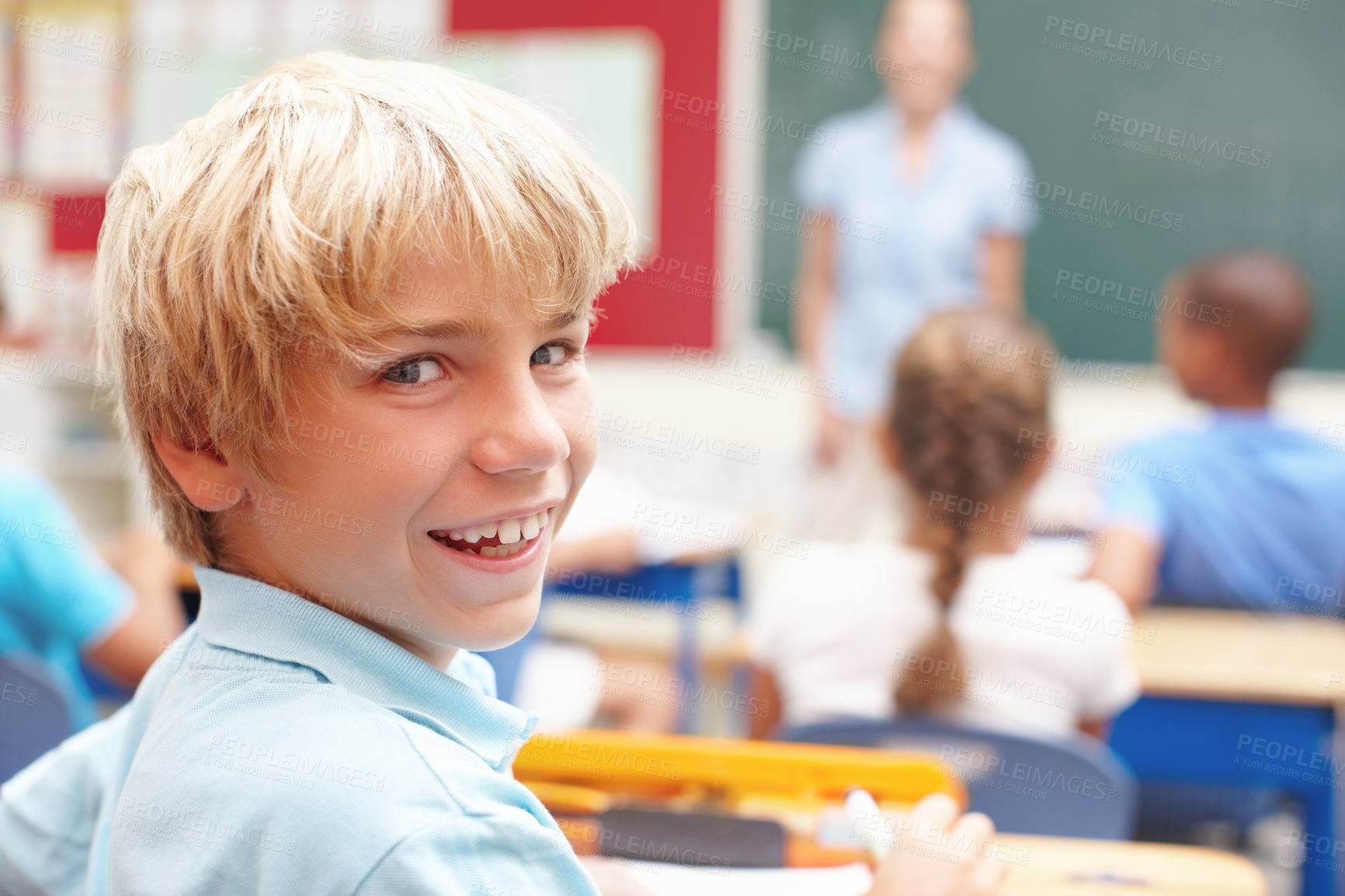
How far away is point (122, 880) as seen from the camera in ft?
1.89

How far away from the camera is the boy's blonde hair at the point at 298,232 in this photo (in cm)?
58

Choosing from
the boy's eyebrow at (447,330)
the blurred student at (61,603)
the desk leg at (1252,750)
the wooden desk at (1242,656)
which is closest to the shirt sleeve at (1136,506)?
the wooden desk at (1242,656)

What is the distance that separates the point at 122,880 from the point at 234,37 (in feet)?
16.5

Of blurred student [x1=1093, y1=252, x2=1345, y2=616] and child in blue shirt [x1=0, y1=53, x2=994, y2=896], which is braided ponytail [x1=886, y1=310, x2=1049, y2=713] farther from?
child in blue shirt [x1=0, y1=53, x2=994, y2=896]

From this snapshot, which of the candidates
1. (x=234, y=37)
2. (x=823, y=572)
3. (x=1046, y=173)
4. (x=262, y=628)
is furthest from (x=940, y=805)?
(x=234, y=37)

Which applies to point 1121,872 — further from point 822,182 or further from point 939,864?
point 822,182

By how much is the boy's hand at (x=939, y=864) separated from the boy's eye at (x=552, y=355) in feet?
1.23

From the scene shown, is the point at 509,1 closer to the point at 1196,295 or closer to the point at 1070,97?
the point at 1070,97

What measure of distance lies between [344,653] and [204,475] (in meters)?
0.13

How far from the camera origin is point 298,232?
58cm

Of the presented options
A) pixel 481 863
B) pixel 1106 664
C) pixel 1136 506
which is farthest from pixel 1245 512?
pixel 481 863

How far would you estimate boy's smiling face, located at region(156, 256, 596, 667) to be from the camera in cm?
59

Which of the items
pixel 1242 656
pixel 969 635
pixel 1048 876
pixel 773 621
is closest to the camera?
pixel 1048 876

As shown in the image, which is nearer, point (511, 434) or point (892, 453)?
→ point (511, 434)
